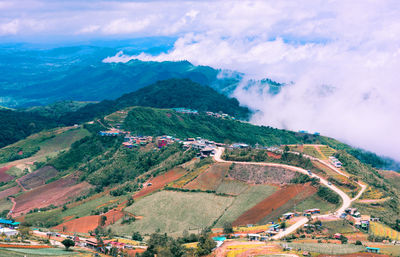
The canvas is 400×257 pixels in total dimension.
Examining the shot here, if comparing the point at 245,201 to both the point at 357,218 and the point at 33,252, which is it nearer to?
the point at 357,218

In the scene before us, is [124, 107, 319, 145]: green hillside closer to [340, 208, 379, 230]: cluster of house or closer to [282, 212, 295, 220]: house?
[282, 212, 295, 220]: house

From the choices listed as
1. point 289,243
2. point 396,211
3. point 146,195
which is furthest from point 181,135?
point 289,243

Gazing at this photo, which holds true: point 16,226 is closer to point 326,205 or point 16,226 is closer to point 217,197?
point 217,197

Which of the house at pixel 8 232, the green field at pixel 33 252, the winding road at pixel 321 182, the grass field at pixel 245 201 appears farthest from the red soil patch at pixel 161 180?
the green field at pixel 33 252

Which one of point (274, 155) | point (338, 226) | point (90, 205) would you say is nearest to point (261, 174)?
point (274, 155)

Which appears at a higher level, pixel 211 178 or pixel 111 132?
pixel 111 132

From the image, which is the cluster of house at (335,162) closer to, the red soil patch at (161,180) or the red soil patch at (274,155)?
the red soil patch at (274,155)
